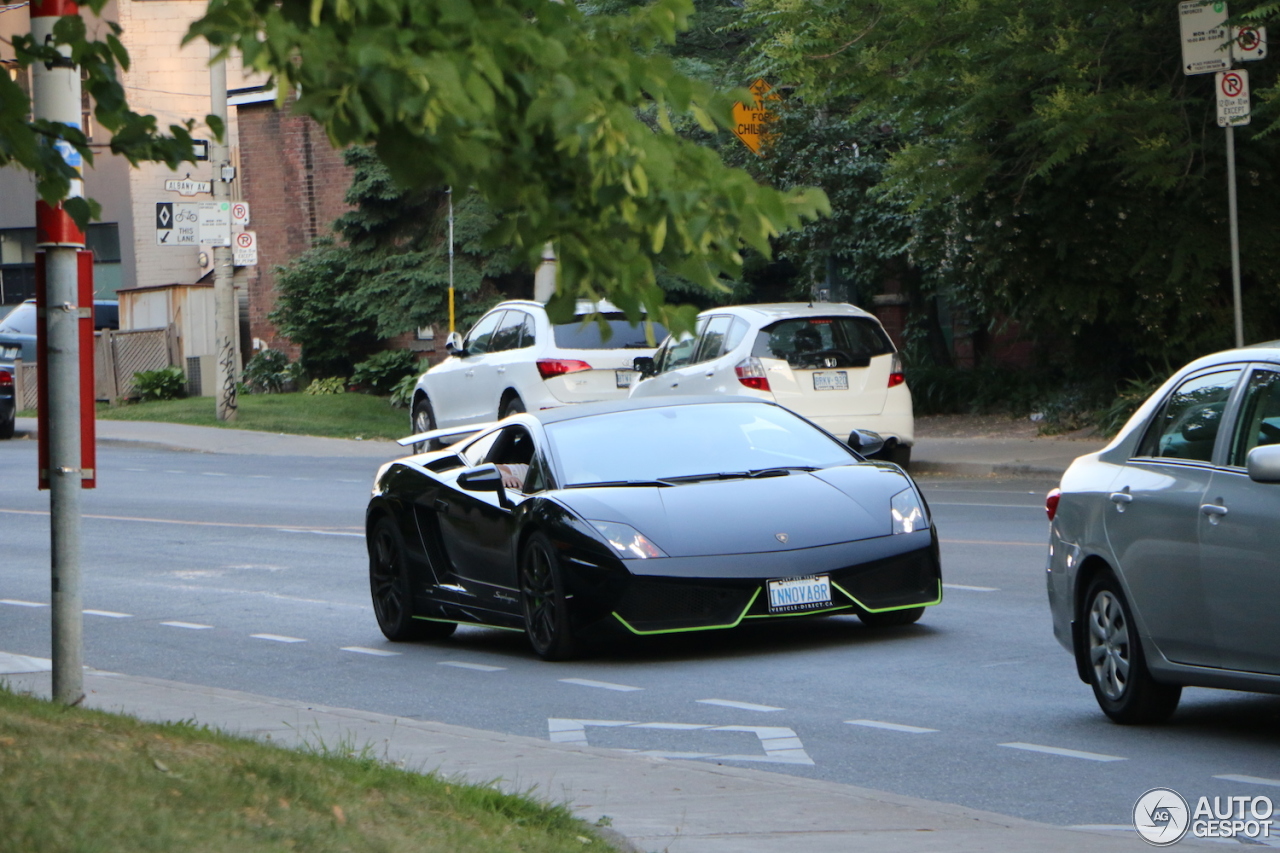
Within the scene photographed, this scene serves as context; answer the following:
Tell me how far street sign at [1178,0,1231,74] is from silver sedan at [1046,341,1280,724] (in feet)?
31.4

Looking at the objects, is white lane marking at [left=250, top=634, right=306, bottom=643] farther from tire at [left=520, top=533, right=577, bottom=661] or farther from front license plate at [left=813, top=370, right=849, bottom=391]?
front license plate at [left=813, top=370, right=849, bottom=391]

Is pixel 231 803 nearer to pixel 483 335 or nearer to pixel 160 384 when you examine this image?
pixel 483 335

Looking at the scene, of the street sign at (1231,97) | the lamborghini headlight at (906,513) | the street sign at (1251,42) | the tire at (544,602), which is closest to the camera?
the tire at (544,602)

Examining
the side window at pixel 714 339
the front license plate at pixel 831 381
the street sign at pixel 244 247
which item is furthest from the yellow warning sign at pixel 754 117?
the street sign at pixel 244 247

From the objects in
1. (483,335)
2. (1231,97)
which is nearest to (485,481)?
(1231,97)

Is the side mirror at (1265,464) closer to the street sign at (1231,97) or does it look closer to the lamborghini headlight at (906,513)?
the lamborghini headlight at (906,513)

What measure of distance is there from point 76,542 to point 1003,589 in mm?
6318

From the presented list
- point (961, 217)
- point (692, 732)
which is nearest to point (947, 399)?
point (961, 217)

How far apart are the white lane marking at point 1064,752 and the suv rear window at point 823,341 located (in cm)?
1150

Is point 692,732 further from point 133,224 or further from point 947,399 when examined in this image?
point 133,224

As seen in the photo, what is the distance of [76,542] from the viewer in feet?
24.8

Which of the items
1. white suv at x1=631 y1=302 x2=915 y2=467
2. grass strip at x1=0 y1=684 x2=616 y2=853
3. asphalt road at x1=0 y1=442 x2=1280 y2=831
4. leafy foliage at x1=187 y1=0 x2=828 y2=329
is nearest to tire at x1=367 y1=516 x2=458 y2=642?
asphalt road at x1=0 y1=442 x2=1280 y2=831

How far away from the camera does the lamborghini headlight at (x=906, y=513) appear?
10.0 meters

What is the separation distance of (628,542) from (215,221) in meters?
22.0
